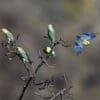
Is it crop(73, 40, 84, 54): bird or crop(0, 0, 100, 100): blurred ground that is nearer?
crop(73, 40, 84, 54): bird

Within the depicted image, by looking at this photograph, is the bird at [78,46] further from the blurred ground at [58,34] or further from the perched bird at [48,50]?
the blurred ground at [58,34]

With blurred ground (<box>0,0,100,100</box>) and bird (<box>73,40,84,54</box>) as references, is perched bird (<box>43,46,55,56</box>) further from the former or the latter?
blurred ground (<box>0,0,100,100</box>)

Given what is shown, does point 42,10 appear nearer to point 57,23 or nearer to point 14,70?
point 57,23

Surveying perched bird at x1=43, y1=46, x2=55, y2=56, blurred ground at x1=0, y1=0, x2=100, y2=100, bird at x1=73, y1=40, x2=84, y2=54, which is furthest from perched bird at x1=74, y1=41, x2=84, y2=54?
blurred ground at x1=0, y1=0, x2=100, y2=100

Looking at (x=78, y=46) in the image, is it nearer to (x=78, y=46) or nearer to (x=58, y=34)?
(x=78, y=46)

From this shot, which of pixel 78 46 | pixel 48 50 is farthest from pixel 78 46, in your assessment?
pixel 48 50

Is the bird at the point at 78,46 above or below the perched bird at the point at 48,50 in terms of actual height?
below

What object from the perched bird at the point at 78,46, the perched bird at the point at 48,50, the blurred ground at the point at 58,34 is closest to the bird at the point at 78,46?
the perched bird at the point at 78,46

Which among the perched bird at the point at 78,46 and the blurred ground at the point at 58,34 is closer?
the perched bird at the point at 78,46
